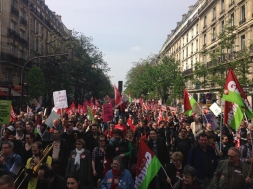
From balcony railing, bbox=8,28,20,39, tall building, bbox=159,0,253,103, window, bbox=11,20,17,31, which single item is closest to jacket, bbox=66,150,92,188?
tall building, bbox=159,0,253,103

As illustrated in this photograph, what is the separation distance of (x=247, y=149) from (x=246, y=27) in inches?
1085

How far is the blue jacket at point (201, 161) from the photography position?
5297 mm

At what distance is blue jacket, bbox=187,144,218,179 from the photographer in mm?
5297

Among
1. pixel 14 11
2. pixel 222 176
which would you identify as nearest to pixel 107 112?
pixel 222 176

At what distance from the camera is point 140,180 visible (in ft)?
15.8

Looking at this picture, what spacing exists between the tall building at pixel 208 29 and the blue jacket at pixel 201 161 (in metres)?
19.9

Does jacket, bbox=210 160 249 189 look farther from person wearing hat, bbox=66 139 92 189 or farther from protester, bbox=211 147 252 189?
person wearing hat, bbox=66 139 92 189

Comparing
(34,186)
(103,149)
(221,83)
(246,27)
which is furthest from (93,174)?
(246,27)

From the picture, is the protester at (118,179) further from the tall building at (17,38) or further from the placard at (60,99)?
the tall building at (17,38)

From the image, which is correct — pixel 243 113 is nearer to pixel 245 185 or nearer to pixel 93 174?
pixel 245 185

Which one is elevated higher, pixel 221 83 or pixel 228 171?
pixel 221 83

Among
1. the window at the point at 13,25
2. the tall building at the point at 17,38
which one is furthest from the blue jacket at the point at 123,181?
the window at the point at 13,25

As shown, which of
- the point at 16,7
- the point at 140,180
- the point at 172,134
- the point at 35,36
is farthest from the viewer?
the point at 35,36

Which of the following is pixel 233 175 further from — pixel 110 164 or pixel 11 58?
pixel 11 58
